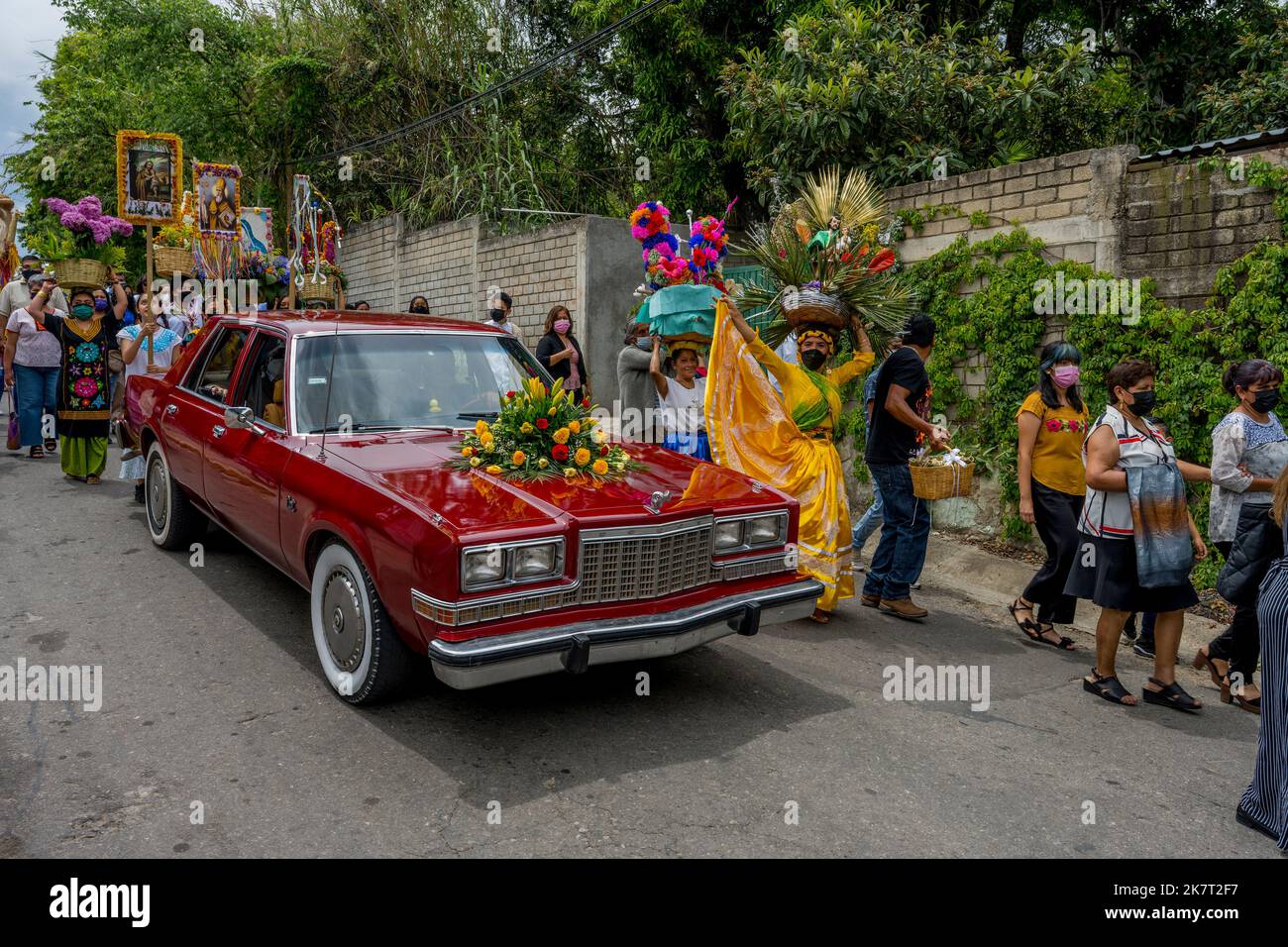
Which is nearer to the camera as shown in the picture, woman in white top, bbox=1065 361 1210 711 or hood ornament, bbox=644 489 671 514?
hood ornament, bbox=644 489 671 514

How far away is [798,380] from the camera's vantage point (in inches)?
243

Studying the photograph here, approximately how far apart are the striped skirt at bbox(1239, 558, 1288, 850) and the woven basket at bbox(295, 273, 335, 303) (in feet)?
48.8

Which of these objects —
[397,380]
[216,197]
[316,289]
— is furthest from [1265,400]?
[216,197]

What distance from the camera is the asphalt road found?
11.0 ft

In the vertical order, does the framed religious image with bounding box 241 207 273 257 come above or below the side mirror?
above

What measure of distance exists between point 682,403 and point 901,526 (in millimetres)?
1878

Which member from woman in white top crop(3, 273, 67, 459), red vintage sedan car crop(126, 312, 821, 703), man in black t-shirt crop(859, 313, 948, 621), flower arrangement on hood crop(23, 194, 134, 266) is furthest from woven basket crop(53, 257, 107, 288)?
man in black t-shirt crop(859, 313, 948, 621)

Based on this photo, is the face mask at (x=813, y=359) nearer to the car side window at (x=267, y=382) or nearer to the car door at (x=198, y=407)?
the car side window at (x=267, y=382)

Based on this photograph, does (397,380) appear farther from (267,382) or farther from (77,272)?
(77,272)

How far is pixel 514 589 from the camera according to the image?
12.4ft

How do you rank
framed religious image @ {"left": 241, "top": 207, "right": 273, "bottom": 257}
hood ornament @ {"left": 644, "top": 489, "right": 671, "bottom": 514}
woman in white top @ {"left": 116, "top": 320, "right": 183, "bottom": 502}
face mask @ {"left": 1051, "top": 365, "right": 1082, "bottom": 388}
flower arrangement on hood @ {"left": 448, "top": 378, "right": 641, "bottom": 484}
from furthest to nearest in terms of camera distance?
framed religious image @ {"left": 241, "top": 207, "right": 273, "bottom": 257}, woman in white top @ {"left": 116, "top": 320, "right": 183, "bottom": 502}, face mask @ {"left": 1051, "top": 365, "right": 1082, "bottom": 388}, flower arrangement on hood @ {"left": 448, "top": 378, "right": 641, "bottom": 484}, hood ornament @ {"left": 644, "top": 489, "right": 671, "bottom": 514}

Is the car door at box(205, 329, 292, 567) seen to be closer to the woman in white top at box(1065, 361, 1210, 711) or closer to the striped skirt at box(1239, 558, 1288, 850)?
the woman in white top at box(1065, 361, 1210, 711)

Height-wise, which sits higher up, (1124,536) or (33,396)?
(33,396)

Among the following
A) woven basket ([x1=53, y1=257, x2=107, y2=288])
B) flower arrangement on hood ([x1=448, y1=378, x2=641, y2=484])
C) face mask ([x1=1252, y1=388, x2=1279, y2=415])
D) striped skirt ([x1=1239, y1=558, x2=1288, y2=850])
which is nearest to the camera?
striped skirt ([x1=1239, y1=558, x2=1288, y2=850])
